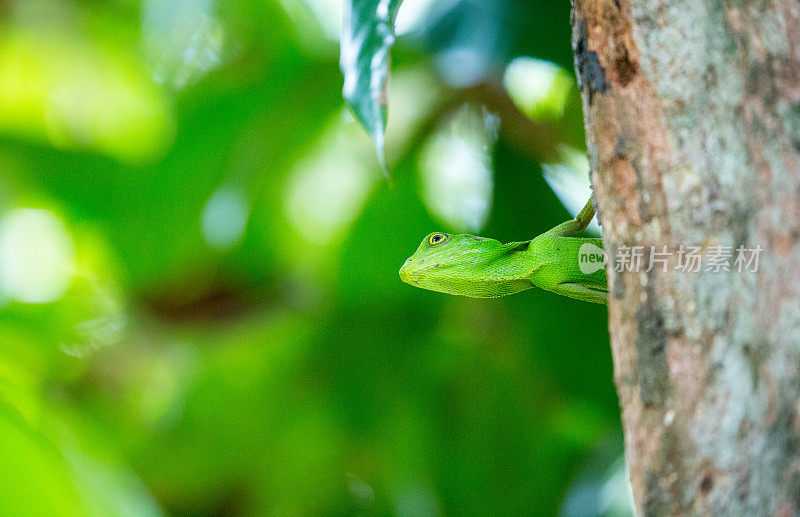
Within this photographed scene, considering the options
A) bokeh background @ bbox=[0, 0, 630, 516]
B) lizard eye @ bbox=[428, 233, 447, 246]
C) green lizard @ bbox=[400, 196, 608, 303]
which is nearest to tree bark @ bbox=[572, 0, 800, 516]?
green lizard @ bbox=[400, 196, 608, 303]

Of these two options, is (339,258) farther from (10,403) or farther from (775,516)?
(775,516)

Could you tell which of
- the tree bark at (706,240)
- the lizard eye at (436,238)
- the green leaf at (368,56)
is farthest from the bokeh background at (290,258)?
the tree bark at (706,240)

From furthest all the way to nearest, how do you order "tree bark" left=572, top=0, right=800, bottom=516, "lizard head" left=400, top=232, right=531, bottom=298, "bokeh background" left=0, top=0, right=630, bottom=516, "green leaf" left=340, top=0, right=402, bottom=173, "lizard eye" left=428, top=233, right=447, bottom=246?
"bokeh background" left=0, top=0, right=630, bottom=516 → "lizard eye" left=428, top=233, right=447, bottom=246 → "lizard head" left=400, top=232, right=531, bottom=298 → "green leaf" left=340, top=0, right=402, bottom=173 → "tree bark" left=572, top=0, right=800, bottom=516

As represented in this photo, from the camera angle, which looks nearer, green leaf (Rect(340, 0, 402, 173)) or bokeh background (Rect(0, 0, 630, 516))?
green leaf (Rect(340, 0, 402, 173))

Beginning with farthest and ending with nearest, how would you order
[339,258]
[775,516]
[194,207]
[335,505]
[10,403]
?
1. [335,505]
2. [194,207]
3. [339,258]
4. [10,403]
5. [775,516]

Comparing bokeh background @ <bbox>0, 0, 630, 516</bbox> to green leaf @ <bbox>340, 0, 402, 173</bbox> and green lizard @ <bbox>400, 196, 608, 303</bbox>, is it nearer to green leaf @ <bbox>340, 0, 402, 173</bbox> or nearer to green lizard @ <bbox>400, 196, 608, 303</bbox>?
green lizard @ <bbox>400, 196, 608, 303</bbox>

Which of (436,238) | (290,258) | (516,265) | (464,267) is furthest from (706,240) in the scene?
(290,258)

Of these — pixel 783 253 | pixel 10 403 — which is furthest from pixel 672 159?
pixel 10 403
